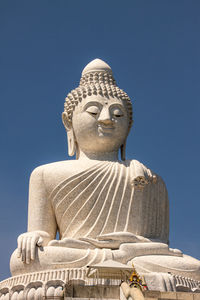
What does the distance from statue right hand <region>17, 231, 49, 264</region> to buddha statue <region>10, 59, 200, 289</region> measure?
0.02 meters

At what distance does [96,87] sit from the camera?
14.6 meters

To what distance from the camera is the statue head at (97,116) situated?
14.1m

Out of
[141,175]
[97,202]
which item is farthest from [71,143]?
[141,175]

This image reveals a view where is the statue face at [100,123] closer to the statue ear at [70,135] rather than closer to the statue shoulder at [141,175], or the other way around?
the statue ear at [70,135]

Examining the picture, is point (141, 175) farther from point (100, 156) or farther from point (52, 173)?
point (52, 173)

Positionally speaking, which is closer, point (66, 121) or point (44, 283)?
point (44, 283)

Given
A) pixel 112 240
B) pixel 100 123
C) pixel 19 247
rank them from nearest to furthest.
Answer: pixel 19 247, pixel 112 240, pixel 100 123

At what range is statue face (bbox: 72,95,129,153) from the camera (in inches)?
555

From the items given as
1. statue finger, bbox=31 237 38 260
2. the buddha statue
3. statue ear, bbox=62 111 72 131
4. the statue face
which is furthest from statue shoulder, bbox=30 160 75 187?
statue finger, bbox=31 237 38 260

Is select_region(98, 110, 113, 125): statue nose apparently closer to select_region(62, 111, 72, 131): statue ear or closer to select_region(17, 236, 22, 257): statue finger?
select_region(62, 111, 72, 131): statue ear

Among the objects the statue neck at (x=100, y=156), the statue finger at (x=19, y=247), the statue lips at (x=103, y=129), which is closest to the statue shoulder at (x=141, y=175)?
the statue neck at (x=100, y=156)

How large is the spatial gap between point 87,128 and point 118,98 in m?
1.05

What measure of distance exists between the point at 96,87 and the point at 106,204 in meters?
2.86

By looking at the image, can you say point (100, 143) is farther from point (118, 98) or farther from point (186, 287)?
→ point (186, 287)
